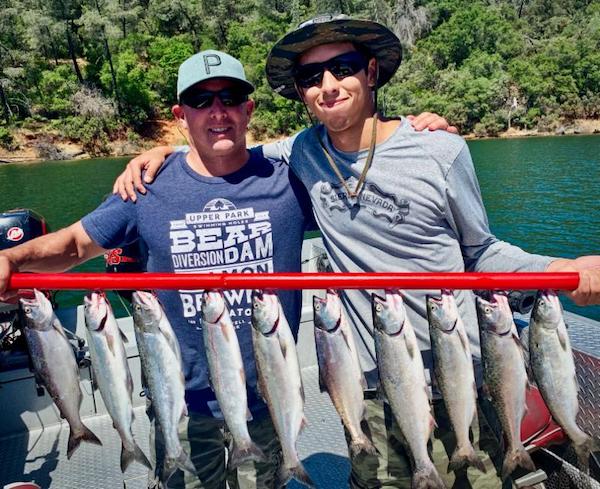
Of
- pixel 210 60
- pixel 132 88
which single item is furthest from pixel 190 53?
pixel 210 60

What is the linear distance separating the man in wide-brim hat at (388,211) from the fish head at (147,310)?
930 mm

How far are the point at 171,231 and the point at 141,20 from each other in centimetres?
7173

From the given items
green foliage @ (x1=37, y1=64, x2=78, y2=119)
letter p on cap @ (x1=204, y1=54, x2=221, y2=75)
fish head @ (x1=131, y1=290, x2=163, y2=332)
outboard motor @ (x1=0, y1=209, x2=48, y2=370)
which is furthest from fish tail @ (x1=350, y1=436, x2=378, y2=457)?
green foliage @ (x1=37, y1=64, x2=78, y2=119)

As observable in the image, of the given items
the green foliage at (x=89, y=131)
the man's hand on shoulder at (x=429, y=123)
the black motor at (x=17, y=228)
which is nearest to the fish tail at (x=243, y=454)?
the man's hand on shoulder at (x=429, y=123)

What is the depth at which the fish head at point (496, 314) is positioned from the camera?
2.22 meters

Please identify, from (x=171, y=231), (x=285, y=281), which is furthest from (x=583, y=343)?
(x=171, y=231)

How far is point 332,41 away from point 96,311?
1.71m

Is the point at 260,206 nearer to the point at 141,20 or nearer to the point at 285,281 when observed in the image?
the point at 285,281

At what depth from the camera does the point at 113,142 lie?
50.8 m

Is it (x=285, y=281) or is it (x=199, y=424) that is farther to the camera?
(x=199, y=424)

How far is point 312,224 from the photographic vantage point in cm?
293

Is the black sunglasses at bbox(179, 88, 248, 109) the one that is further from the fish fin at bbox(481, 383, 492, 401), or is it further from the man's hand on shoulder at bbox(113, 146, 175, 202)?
the fish fin at bbox(481, 383, 492, 401)

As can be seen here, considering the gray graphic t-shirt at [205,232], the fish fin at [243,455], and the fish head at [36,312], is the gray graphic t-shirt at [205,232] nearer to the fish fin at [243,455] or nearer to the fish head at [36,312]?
the fish fin at [243,455]

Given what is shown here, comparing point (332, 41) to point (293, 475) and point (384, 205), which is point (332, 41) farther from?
point (293, 475)
